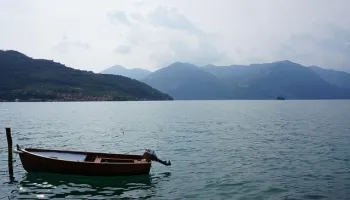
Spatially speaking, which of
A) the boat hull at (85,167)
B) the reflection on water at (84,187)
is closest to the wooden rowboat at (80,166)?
the boat hull at (85,167)

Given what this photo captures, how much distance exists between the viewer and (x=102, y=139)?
60531 millimetres

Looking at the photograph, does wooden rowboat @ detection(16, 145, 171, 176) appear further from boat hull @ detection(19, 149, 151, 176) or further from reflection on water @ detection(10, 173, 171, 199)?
reflection on water @ detection(10, 173, 171, 199)

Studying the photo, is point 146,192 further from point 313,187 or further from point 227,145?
point 227,145

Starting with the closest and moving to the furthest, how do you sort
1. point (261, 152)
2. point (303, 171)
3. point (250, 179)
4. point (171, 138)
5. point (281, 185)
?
point (281, 185) < point (250, 179) < point (303, 171) < point (261, 152) < point (171, 138)

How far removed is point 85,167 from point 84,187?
282 centimetres

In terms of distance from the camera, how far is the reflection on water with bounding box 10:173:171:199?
2628 centimetres

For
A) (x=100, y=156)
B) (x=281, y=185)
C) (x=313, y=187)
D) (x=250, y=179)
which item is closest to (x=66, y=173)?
(x=100, y=156)

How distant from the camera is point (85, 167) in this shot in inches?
1220

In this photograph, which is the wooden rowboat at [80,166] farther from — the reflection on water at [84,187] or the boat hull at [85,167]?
the reflection on water at [84,187]

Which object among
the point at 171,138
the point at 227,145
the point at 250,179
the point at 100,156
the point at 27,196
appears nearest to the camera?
the point at 27,196

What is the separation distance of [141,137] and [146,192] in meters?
35.5

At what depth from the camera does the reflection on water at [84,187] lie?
86.2 ft

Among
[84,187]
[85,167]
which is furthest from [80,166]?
[84,187]

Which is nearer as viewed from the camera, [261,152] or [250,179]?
[250,179]
